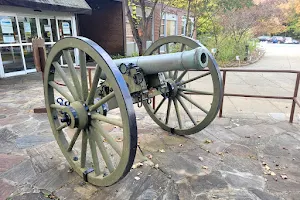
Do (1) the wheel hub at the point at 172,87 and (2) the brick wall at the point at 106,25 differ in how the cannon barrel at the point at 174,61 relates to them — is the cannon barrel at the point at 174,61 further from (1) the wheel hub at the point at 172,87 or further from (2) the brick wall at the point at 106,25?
(2) the brick wall at the point at 106,25

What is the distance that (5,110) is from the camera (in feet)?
15.3

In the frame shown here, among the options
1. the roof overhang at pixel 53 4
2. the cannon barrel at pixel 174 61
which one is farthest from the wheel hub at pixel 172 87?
the roof overhang at pixel 53 4

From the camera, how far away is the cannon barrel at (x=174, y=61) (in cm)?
214

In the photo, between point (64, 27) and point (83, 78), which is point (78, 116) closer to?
point (83, 78)

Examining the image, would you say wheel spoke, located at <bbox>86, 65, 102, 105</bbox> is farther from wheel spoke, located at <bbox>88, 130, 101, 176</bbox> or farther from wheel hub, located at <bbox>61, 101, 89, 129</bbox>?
wheel spoke, located at <bbox>88, 130, 101, 176</bbox>

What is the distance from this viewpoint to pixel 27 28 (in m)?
8.38

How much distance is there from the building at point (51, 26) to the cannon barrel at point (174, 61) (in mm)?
5648

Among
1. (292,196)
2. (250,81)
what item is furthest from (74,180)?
(250,81)

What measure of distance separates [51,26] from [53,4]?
6.25ft

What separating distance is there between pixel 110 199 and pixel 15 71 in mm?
7537

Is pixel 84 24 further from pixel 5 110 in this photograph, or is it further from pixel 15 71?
pixel 5 110

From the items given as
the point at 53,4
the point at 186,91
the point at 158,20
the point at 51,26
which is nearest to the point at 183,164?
the point at 186,91

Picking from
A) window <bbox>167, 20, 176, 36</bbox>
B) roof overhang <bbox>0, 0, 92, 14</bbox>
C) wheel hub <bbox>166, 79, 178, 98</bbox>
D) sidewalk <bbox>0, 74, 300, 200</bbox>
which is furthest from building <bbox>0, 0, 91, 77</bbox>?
window <bbox>167, 20, 176, 36</bbox>

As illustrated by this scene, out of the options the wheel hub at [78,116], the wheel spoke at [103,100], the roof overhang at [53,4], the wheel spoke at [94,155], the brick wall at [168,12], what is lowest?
the wheel spoke at [94,155]
